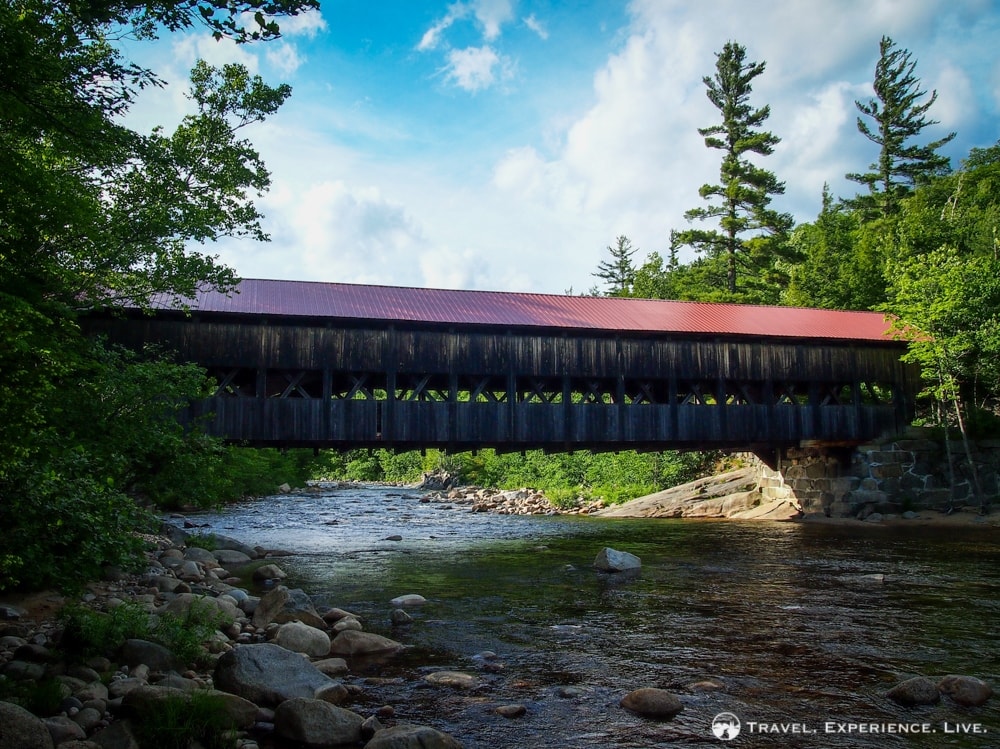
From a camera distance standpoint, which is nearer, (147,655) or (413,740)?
(413,740)

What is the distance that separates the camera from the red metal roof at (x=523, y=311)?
1578cm

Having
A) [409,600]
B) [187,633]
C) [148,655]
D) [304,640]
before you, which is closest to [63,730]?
[148,655]

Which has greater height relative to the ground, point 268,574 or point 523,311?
point 523,311

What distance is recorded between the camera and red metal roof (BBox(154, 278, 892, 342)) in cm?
1578

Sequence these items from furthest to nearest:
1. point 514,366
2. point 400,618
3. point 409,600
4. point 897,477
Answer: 1. point 897,477
2. point 514,366
3. point 409,600
4. point 400,618

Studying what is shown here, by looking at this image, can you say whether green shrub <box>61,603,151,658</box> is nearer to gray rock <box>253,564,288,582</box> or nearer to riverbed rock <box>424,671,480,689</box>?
riverbed rock <box>424,671,480,689</box>

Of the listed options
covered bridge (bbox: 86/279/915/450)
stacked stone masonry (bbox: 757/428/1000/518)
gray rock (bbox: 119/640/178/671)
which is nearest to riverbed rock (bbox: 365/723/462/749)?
gray rock (bbox: 119/640/178/671)

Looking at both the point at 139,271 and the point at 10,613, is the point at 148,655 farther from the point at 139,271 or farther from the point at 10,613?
the point at 139,271

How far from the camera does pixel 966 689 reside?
522 cm

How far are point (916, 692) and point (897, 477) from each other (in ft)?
53.2

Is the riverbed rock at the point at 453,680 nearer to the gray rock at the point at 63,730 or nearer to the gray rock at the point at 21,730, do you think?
the gray rock at the point at 63,730

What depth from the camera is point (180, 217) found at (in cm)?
1098

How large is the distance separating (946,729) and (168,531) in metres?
14.2

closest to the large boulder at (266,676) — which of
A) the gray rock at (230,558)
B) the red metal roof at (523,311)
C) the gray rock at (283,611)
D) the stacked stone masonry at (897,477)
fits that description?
the gray rock at (283,611)
